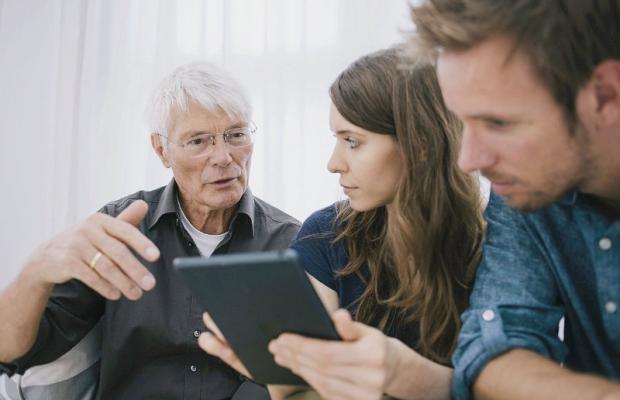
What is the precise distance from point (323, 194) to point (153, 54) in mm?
1121

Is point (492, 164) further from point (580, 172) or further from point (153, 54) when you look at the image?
point (153, 54)

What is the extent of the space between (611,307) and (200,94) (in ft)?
4.18

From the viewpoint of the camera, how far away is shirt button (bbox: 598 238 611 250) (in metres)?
1.08

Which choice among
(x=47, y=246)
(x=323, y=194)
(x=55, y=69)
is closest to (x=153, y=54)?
(x=55, y=69)

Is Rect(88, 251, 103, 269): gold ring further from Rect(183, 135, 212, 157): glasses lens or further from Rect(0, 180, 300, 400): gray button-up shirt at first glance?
Rect(183, 135, 212, 157): glasses lens

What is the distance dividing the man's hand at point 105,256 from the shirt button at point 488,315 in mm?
606

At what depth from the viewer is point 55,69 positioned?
3.34m

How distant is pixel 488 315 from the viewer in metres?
1.08

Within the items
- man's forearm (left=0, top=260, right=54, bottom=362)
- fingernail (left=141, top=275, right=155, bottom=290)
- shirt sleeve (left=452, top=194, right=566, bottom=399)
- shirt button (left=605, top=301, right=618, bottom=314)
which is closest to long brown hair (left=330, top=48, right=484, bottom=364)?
shirt sleeve (left=452, top=194, right=566, bottom=399)

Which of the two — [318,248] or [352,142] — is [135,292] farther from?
[352,142]

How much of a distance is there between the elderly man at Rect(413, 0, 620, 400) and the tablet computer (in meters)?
0.32

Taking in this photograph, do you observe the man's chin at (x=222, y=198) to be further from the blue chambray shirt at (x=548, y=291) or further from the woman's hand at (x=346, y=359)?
the woman's hand at (x=346, y=359)

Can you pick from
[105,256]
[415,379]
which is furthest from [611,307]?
[105,256]

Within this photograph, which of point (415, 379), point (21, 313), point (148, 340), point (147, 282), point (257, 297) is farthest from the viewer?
point (148, 340)
